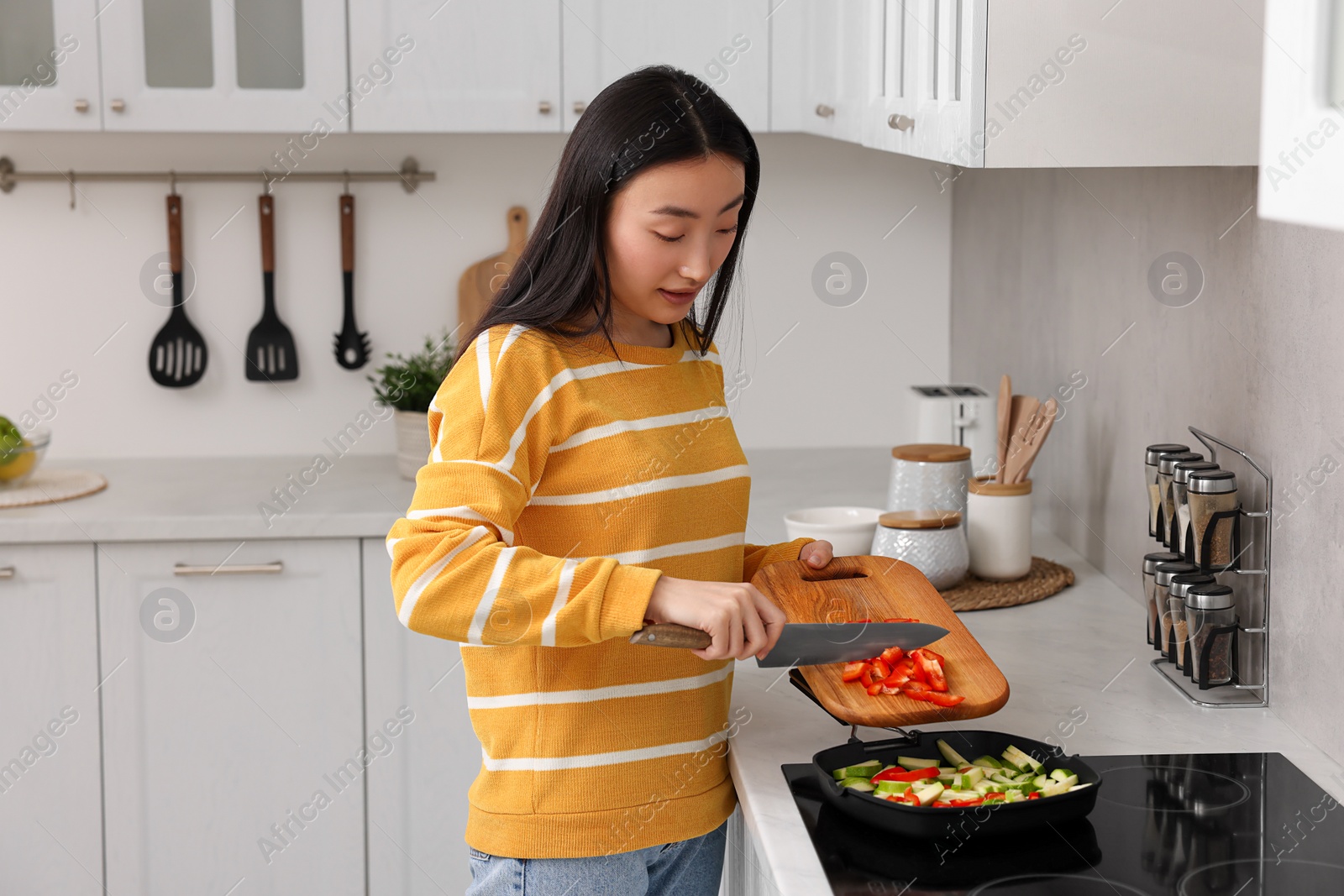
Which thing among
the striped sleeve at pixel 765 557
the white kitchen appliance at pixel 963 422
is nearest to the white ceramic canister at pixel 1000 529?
the white kitchen appliance at pixel 963 422

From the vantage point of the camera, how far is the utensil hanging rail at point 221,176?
8.04 ft

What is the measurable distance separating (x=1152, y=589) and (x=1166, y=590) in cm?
3

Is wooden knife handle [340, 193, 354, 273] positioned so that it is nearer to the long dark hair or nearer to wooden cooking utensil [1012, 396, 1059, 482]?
wooden cooking utensil [1012, 396, 1059, 482]

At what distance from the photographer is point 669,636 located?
903mm

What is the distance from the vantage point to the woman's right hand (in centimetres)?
Answer: 90

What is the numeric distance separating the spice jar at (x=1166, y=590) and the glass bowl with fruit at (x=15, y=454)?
1840 millimetres

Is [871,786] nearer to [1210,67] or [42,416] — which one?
[1210,67]

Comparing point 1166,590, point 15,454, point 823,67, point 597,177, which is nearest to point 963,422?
point 823,67

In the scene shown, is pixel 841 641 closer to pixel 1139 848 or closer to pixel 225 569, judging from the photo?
pixel 1139 848

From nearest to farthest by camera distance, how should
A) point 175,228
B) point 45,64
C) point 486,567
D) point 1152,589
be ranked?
1. point 486,567
2. point 1152,589
3. point 45,64
4. point 175,228

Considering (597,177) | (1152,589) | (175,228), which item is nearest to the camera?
(597,177)

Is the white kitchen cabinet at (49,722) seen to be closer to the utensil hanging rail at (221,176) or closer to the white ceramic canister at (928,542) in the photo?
the utensil hanging rail at (221,176)

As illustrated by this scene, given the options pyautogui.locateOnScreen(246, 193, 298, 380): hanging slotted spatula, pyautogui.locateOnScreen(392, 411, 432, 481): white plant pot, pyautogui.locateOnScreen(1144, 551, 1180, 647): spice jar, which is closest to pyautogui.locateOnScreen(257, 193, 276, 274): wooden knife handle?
pyautogui.locateOnScreen(246, 193, 298, 380): hanging slotted spatula

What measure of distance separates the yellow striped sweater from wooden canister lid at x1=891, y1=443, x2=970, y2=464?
68 centimetres
